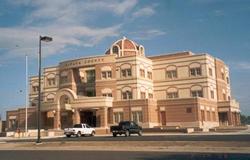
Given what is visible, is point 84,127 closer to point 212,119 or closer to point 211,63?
point 212,119

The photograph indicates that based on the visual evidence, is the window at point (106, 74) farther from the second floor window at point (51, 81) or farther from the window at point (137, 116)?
the second floor window at point (51, 81)

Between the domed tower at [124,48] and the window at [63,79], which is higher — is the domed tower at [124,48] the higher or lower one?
the higher one

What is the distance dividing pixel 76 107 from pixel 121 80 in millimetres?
10726

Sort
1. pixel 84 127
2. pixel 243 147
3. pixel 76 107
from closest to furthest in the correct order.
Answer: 1. pixel 243 147
2. pixel 84 127
3. pixel 76 107

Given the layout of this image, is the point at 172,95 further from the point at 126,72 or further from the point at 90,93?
the point at 90,93

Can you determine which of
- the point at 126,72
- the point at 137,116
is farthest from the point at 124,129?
the point at 126,72

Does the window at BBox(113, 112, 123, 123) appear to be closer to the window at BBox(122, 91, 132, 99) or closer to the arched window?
the window at BBox(122, 91, 132, 99)

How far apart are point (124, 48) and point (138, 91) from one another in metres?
12.9

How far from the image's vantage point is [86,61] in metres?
75.6

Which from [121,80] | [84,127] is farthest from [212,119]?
[84,127]

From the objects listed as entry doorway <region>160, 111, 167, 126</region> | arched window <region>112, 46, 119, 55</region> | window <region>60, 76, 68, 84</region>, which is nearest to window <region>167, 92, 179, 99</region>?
entry doorway <region>160, 111, 167, 126</region>

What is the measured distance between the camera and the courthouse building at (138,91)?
6788 cm

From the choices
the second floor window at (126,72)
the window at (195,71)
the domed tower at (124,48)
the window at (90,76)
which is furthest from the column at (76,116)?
the window at (195,71)

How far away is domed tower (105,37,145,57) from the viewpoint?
263ft
